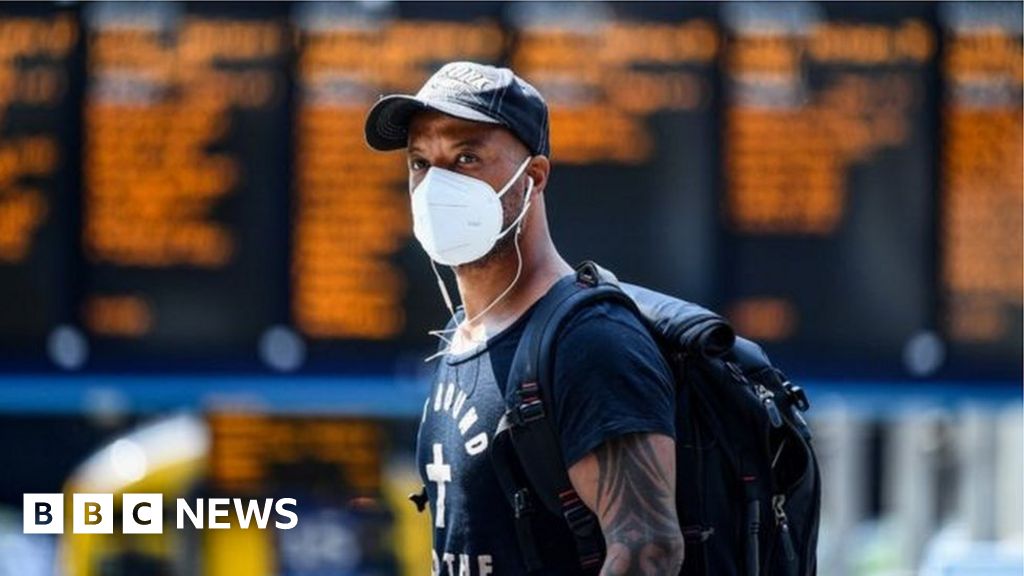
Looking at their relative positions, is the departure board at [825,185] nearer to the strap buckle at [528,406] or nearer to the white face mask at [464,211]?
the white face mask at [464,211]

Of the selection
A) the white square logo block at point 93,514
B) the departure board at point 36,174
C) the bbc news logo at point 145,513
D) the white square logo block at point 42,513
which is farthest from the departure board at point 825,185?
the white square logo block at point 42,513

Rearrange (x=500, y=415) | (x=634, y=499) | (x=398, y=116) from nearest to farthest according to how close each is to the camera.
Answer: (x=634, y=499)
(x=500, y=415)
(x=398, y=116)

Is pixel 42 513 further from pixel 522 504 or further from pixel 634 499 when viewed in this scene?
pixel 634 499

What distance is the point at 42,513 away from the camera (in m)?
7.68

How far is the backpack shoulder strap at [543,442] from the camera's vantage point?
2.99 m

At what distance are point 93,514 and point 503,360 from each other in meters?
4.85

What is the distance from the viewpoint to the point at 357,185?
24.5 feet

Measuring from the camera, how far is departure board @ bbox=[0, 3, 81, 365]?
7500 mm

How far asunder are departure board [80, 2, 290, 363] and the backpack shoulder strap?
451cm

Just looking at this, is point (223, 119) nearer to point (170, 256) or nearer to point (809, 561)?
point (170, 256)

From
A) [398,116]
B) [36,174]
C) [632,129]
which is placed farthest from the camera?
[36,174]

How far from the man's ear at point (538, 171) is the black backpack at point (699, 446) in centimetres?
20

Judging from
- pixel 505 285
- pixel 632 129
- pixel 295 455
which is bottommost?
pixel 295 455

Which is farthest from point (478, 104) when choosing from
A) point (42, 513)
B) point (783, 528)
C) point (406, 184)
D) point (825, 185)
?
point (42, 513)
